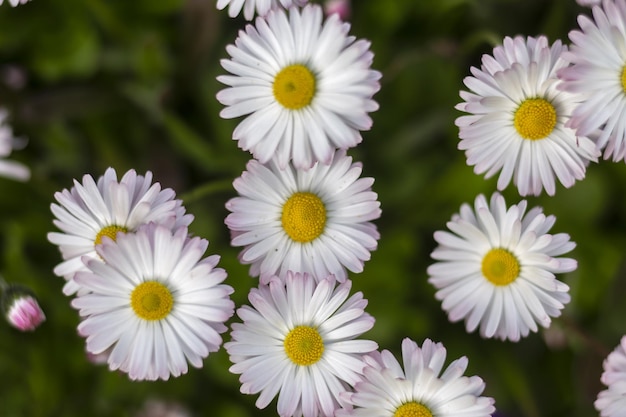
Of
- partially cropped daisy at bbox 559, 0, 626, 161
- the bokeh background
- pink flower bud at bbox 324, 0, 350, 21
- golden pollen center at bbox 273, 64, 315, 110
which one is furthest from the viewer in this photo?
the bokeh background

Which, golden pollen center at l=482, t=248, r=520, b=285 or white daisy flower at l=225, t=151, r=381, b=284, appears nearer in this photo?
white daisy flower at l=225, t=151, r=381, b=284

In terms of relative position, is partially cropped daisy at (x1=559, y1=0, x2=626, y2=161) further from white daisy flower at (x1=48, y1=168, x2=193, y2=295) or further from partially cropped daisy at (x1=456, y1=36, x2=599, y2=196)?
white daisy flower at (x1=48, y1=168, x2=193, y2=295)

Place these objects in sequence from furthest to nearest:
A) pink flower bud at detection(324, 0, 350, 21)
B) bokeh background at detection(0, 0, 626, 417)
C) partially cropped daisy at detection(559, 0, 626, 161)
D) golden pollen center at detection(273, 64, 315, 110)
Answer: bokeh background at detection(0, 0, 626, 417) < pink flower bud at detection(324, 0, 350, 21) < golden pollen center at detection(273, 64, 315, 110) < partially cropped daisy at detection(559, 0, 626, 161)

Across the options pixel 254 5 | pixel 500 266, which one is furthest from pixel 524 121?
pixel 254 5

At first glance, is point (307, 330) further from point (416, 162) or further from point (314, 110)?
point (416, 162)

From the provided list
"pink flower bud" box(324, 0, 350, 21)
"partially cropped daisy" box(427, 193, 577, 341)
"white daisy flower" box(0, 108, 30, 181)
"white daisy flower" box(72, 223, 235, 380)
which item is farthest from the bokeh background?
"white daisy flower" box(72, 223, 235, 380)

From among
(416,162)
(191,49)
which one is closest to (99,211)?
(191,49)

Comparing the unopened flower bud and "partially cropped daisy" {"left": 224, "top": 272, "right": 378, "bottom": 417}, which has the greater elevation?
the unopened flower bud
